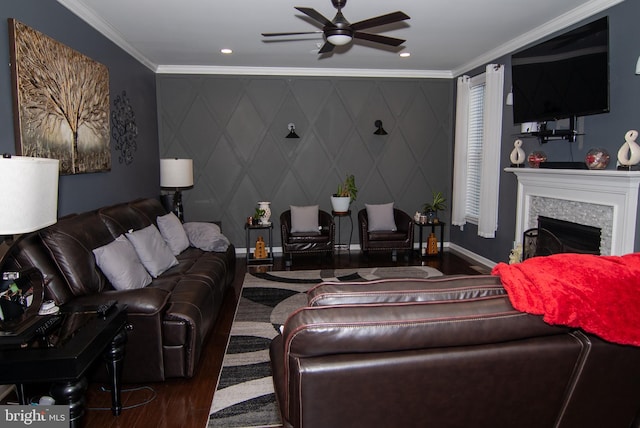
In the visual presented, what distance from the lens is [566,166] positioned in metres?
4.20

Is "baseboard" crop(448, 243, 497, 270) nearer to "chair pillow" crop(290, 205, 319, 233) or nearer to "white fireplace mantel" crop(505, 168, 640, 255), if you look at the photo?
"white fireplace mantel" crop(505, 168, 640, 255)

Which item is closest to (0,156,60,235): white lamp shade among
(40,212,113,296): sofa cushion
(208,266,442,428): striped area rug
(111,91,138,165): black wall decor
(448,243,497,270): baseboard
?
(40,212,113,296): sofa cushion

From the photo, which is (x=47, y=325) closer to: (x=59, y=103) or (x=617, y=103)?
(x=59, y=103)

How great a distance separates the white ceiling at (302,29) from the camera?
3.85 meters

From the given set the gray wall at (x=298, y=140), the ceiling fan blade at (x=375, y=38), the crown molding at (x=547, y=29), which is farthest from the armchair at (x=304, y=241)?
the crown molding at (x=547, y=29)

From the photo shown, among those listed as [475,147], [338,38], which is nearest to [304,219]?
[475,147]

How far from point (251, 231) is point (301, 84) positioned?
240cm

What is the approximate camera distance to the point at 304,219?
20.2ft

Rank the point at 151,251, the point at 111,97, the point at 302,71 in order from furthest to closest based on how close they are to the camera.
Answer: the point at 302,71 < the point at 111,97 < the point at 151,251

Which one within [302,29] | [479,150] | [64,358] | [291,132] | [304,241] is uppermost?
[302,29]

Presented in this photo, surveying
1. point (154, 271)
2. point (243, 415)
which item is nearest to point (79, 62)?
point (154, 271)

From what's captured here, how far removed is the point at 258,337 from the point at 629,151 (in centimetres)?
337

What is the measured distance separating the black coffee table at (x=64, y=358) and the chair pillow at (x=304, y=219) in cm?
401

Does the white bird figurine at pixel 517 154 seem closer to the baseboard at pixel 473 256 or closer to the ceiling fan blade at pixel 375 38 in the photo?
the baseboard at pixel 473 256
